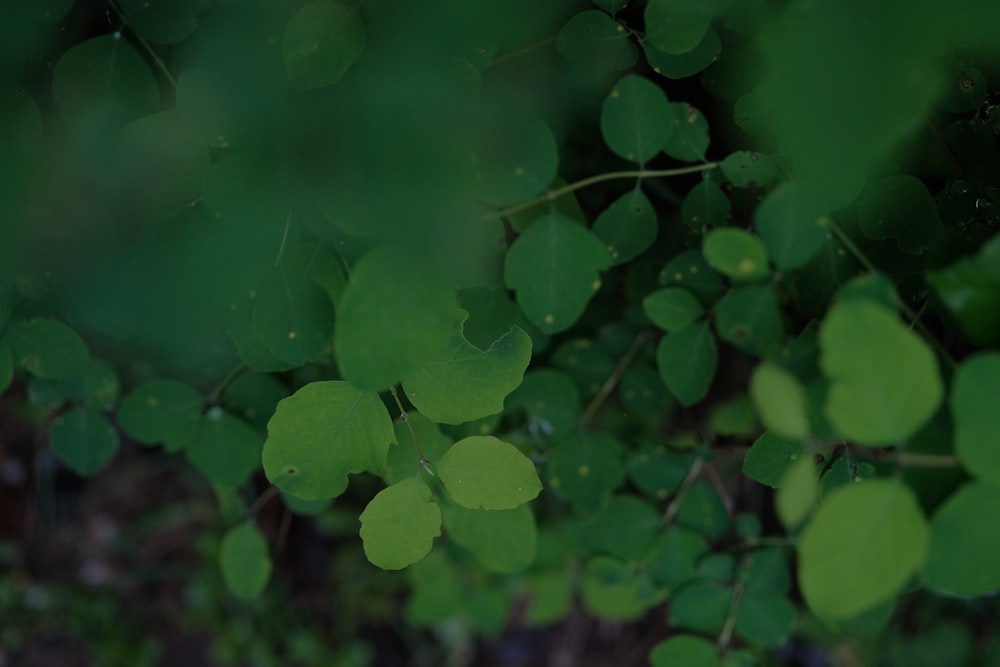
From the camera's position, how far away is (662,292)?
1120mm

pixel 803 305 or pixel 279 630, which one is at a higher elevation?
pixel 803 305

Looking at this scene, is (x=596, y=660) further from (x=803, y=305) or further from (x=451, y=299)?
(x=451, y=299)

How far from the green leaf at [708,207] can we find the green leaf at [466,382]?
41 cm

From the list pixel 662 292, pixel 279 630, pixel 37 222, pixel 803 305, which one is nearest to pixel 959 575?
pixel 803 305

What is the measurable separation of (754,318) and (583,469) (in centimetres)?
65

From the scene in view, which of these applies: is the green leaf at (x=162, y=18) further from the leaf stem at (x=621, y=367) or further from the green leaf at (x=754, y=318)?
the leaf stem at (x=621, y=367)

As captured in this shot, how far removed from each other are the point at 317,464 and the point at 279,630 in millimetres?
2065

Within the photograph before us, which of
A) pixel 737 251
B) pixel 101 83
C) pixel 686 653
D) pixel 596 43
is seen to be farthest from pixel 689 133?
pixel 686 653

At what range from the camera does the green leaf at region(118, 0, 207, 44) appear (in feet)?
3.56

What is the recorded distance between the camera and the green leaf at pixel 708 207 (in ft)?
3.84

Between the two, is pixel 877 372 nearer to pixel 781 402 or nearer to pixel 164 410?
pixel 781 402

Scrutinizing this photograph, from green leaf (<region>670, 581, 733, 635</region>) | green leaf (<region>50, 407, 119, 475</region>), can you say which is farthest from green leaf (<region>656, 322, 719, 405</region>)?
green leaf (<region>50, 407, 119, 475</region>)

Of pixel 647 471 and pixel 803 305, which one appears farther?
pixel 647 471

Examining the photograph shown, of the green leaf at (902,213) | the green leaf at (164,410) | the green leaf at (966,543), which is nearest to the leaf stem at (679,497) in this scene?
the green leaf at (902,213)
